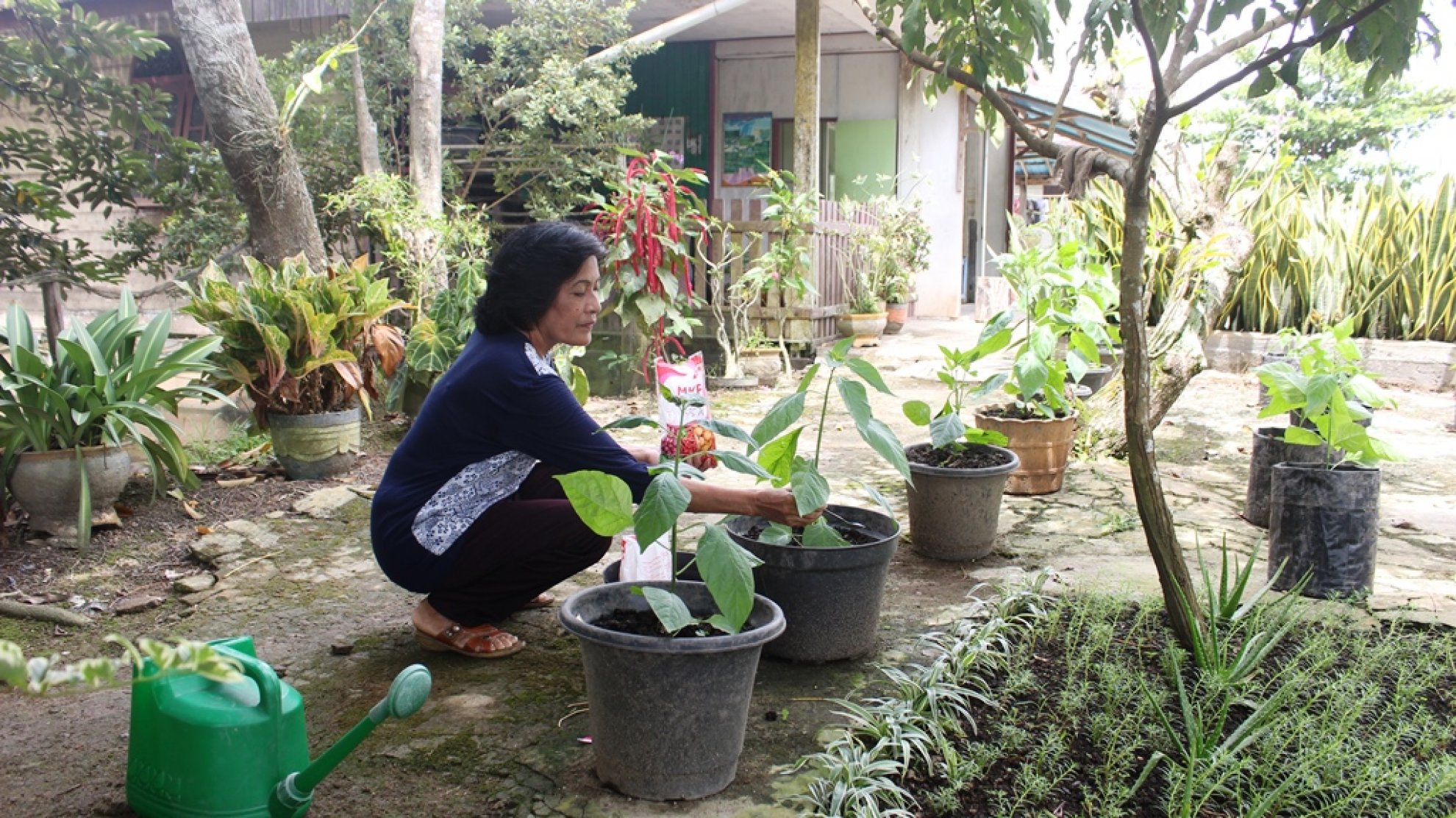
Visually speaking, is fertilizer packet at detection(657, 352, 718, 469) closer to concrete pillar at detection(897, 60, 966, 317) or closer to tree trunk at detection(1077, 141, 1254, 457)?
tree trunk at detection(1077, 141, 1254, 457)

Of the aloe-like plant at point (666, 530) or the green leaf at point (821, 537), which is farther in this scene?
the green leaf at point (821, 537)

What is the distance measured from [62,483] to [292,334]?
3.81 ft

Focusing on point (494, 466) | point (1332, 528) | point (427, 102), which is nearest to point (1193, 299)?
point (1332, 528)

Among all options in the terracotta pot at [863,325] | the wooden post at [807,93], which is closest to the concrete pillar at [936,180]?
the terracotta pot at [863,325]

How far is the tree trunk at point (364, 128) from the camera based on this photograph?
23.9ft

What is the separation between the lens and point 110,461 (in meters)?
3.70

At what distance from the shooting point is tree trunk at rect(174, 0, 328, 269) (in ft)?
16.6

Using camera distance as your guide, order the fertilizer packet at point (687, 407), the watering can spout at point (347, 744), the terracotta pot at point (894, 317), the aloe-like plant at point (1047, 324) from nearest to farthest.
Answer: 1. the watering can spout at point (347, 744)
2. the fertilizer packet at point (687, 407)
3. the aloe-like plant at point (1047, 324)
4. the terracotta pot at point (894, 317)

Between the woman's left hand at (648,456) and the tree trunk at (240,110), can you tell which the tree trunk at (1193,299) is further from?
the tree trunk at (240,110)

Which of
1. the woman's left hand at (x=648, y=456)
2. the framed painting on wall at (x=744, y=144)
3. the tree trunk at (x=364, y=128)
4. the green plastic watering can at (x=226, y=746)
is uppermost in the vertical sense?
the framed painting on wall at (x=744, y=144)

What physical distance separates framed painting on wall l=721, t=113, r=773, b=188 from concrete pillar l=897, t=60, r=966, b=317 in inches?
60.3

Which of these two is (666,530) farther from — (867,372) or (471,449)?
(471,449)

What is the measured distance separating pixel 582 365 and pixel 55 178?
4739mm

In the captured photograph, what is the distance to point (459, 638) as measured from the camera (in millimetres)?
2771
